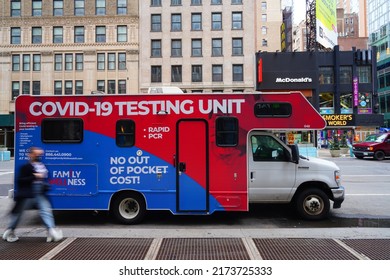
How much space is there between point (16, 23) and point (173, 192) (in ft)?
138

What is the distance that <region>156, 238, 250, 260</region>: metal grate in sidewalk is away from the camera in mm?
5230

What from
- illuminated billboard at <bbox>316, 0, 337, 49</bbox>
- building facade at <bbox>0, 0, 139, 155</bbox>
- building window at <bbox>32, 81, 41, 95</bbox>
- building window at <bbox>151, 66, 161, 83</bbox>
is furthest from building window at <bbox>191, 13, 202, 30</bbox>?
building window at <bbox>32, 81, 41, 95</bbox>

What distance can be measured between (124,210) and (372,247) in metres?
4.74

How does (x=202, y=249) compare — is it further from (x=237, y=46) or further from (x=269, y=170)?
(x=237, y=46)

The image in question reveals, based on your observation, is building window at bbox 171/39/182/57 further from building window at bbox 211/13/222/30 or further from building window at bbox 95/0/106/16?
building window at bbox 95/0/106/16

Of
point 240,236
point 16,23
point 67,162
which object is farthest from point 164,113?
point 16,23

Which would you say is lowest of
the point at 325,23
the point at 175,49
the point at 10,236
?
the point at 10,236

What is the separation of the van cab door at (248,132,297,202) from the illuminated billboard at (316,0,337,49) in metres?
40.2

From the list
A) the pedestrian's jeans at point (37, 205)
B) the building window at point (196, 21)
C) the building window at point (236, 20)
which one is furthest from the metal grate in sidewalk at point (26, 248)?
the building window at point (236, 20)

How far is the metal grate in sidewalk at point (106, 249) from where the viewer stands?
→ 5.22 m

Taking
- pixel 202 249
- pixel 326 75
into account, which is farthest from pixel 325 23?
pixel 202 249

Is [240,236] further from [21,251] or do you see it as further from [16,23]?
[16,23]

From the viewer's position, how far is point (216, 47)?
41000 millimetres

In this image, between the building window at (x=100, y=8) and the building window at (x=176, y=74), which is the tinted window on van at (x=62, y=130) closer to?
the building window at (x=176, y=74)
